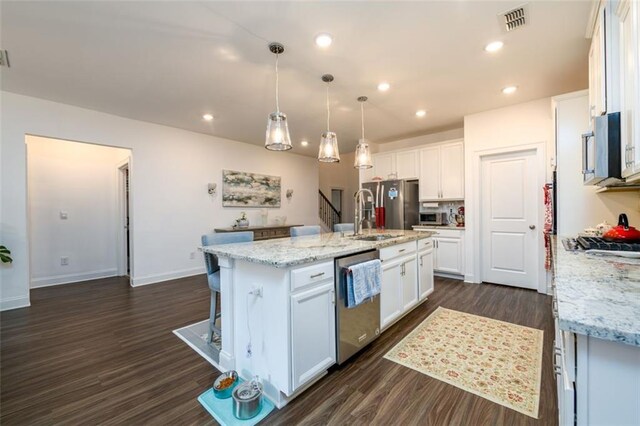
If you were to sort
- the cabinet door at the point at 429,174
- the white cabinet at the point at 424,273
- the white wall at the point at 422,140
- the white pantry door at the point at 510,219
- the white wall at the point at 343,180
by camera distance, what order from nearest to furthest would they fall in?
the white cabinet at the point at 424,273 < the white pantry door at the point at 510,219 < the cabinet door at the point at 429,174 < the white wall at the point at 422,140 < the white wall at the point at 343,180

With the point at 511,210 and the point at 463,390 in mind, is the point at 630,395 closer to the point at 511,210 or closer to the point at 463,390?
the point at 463,390

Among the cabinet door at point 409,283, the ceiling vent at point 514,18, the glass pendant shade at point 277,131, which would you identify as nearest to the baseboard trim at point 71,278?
the glass pendant shade at point 277,131

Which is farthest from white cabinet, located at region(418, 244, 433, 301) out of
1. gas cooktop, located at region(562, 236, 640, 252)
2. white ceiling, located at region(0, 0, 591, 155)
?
white ceiling, located at region(0, 0, 591, 155)

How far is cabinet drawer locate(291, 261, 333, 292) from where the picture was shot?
169 centimetres

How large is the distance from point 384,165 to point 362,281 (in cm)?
385

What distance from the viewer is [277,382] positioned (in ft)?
5.64

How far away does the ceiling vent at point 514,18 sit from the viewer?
6.80 feet

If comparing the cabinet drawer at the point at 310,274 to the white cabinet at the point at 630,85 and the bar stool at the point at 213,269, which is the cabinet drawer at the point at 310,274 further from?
the white cabinet at the point at 630,85

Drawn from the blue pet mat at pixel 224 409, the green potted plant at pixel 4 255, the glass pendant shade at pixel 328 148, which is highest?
the glass pendant shade at pixel 328 148

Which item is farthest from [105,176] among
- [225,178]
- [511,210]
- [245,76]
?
[511,210]

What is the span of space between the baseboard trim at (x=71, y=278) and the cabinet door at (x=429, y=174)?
241 inches

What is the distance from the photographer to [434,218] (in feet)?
16.6

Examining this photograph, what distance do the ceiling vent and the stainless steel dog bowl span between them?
3.28 meters

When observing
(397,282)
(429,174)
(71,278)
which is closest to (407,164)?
(429,174)
